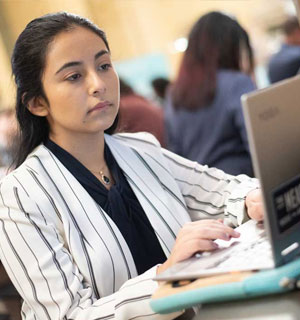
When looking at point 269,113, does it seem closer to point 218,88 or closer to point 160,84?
point 218,88

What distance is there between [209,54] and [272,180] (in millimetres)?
1830

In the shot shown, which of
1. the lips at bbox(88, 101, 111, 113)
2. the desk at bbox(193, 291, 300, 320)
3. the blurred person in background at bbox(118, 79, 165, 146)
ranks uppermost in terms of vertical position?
the lips at bbox(88, 101, 111, 113)

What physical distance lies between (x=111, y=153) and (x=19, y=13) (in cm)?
313

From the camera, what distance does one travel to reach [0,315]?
3363 millimetres

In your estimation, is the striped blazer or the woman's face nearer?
the striped blazer

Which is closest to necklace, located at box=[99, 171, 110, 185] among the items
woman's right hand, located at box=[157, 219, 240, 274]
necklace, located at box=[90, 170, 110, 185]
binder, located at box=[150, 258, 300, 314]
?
necklace, located at box=[90, 170, 110, 185]

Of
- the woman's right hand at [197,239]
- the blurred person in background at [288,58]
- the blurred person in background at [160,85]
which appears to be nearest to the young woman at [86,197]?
the woman's right hand at [197,239]

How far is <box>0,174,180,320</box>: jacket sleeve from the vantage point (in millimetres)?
1174

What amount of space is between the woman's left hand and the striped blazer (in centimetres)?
3

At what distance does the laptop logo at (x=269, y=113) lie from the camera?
3.00 feet

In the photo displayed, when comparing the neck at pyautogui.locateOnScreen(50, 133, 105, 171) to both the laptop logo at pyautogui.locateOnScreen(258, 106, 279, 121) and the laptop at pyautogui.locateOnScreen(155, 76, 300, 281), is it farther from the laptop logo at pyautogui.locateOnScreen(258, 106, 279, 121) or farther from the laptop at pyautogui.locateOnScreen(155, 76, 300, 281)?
the laptop logo at pyautogui.locateOnScreen(258, 106, 279, 121)

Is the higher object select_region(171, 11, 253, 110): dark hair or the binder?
select_region(171, 11, 253, 110): dark hair

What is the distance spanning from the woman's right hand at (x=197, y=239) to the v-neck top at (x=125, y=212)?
0.26 meters

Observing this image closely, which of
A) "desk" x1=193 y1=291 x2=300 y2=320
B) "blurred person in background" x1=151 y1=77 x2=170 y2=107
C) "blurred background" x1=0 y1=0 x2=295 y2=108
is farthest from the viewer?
"blurred background" x1=0 y1=0 x2=295 y2=108
